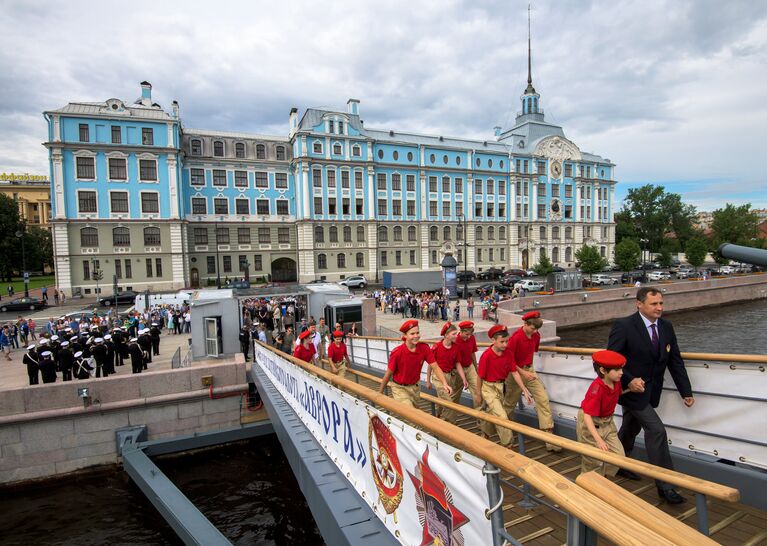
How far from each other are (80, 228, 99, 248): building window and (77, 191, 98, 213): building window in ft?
5.77

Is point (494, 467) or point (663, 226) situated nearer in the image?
point (494, 467)

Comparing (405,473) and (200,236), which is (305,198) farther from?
(405,473)

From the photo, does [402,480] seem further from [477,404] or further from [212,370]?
[212,370]

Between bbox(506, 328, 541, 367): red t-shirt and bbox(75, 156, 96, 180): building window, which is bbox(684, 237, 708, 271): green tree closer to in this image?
bbox(506, 328, 541, 367): red t-shirt

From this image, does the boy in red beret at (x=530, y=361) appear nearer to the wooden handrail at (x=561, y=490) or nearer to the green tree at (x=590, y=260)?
the wooden handrail at (x=561, y=490)

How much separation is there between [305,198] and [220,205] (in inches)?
357

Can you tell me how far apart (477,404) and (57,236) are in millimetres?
43806

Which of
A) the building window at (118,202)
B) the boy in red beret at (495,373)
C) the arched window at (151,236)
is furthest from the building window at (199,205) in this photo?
the boy in red beret at (495,373)

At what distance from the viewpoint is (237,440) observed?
1345 centimetres

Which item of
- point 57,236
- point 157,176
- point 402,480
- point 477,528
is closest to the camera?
point 477,528

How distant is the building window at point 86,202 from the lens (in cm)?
3875

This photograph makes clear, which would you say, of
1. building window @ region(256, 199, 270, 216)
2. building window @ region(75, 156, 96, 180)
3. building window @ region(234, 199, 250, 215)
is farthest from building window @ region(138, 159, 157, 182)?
building window @ region(256, 199, 270, 216)

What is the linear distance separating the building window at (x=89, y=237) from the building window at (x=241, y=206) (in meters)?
13.0

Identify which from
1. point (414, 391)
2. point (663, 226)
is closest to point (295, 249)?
point (414, 391)
